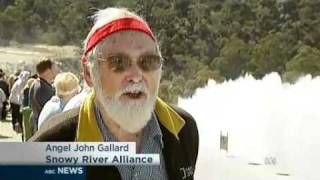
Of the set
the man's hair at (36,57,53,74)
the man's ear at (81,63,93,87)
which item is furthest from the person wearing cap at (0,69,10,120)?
the man's ear at (81,63,93,87)

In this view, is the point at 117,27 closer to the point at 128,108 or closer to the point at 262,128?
the point at 128,108

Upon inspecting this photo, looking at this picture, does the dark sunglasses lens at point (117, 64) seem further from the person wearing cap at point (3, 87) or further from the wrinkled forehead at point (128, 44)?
the person wearing cap at point (3, 87)

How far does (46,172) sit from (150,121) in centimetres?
22

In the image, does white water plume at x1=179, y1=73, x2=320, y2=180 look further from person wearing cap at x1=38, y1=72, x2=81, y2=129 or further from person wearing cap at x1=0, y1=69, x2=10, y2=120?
person wearing cap at x1=0, y1=69, x2=10, y2=120

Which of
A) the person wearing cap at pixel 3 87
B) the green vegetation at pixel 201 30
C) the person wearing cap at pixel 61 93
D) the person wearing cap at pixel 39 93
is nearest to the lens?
the green vegetation at pixel 201 30

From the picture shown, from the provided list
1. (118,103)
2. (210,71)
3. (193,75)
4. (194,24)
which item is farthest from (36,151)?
(210,71)

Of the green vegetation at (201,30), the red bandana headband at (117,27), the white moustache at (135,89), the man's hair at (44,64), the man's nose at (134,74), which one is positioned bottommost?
the white moustache at (135,89)

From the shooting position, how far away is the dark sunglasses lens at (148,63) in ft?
4.63

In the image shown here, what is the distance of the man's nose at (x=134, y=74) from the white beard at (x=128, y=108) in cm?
1

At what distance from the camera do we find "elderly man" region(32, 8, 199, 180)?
1395 millimetres

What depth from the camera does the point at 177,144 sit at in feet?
4.76
